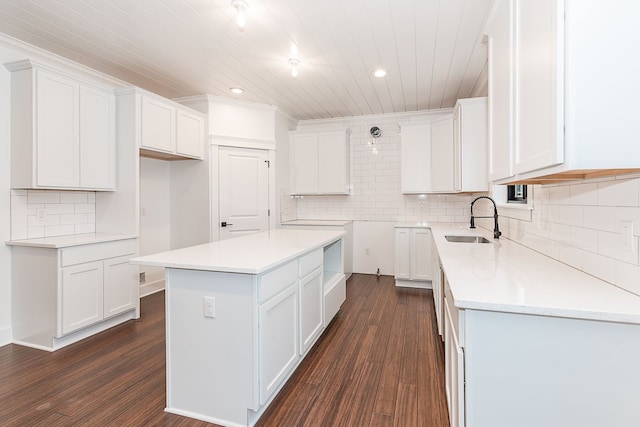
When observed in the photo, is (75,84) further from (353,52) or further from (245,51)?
(353,52)

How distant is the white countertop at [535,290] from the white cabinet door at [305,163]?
3.58 m

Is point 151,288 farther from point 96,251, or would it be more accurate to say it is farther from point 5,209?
point 5,209

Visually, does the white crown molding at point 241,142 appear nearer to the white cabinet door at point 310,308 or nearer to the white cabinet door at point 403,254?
the white cabinet door at point 403,254

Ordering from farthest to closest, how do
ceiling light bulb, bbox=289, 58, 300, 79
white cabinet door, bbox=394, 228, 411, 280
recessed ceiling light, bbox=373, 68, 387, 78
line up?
white cabinet door, bbox=394, 228, 411, 280 → recessed ceiling light, bbox=373, 68, 387, 78 → ceiling light bulb, bbox=289, 58, 300, 79

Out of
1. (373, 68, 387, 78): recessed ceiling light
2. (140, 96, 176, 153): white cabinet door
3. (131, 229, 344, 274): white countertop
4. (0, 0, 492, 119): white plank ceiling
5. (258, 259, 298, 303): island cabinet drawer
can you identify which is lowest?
(258, 259, 298, 303): island cabinet drawer

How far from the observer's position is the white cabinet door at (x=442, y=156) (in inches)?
164

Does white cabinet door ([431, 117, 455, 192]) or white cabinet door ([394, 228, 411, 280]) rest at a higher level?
white cabinet door ([431, 117, 455, 192])

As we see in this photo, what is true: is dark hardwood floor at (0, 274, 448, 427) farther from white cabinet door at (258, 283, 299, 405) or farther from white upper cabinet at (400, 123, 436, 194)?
white upper cabinet at (400, 123, 436, 194)

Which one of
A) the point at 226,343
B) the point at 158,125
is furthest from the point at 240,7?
the point at 226,343

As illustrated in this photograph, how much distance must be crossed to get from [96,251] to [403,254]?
3.63 meters

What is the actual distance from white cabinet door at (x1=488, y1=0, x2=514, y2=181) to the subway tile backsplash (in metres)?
3.88

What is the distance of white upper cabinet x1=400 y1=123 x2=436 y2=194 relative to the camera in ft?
15.4

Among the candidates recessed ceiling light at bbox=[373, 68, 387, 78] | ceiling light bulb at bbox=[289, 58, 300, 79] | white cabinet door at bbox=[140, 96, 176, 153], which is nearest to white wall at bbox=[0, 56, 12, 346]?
white cabinet door at bbox=[140, 96, 176, 153]

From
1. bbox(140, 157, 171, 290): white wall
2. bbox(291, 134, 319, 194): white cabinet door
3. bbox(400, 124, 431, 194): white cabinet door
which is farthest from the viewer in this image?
bbox(291, 134, 319, 194): white cabinet door
